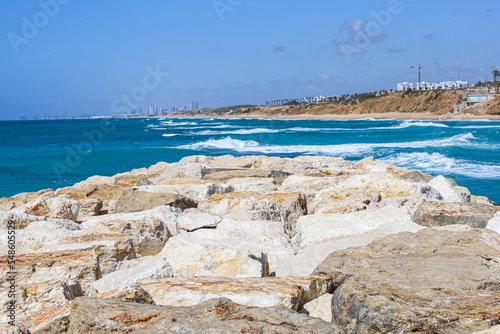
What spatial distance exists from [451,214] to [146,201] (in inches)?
162

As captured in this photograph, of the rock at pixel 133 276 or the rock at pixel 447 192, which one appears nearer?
the rock at pixel 133 276

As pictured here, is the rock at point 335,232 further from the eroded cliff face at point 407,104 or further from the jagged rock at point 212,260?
the eroded cliff face at point 407,104

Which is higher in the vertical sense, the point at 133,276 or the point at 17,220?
the point at 17,220

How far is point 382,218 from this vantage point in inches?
194

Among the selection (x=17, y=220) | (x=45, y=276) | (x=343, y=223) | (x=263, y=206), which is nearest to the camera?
(x=45, y=276)

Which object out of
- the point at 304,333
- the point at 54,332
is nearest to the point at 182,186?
the point at 54,332

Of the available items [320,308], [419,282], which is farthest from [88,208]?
[419,282]

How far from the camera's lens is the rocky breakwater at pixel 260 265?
Result: 7.70 ft

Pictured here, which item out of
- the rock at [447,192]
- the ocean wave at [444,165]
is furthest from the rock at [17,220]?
the ocean wave at [444,165]

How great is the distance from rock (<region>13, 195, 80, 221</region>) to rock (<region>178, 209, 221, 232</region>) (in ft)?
5.24

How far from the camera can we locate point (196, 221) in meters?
5.11

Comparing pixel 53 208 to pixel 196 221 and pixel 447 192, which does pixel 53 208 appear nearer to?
pixel 196 221

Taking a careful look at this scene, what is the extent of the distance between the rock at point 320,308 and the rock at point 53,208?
3.66 m

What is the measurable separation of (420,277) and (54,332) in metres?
2.60
